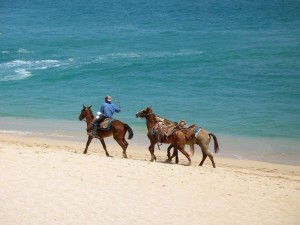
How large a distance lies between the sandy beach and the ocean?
554 centimetres

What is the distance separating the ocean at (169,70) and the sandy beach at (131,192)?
18.2 feet

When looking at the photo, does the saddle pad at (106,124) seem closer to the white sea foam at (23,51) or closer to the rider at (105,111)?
the rider at (105,111)

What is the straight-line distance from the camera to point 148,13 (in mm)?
65250

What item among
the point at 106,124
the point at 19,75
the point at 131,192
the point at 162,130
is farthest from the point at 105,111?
the point at 19,75

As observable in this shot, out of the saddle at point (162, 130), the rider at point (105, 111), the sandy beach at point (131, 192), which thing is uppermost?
the rider at point (105, 111)

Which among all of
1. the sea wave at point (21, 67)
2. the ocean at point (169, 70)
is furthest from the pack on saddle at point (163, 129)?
the sea wave at point (21, 67)

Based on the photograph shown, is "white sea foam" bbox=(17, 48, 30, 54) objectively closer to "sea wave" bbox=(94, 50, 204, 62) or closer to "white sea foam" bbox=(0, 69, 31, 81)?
"white sea foam" bbox=(0, 69, 31, 81)

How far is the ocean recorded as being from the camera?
1085 inches

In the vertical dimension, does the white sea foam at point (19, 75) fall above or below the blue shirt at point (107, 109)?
above

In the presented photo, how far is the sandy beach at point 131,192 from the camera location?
47.6ft

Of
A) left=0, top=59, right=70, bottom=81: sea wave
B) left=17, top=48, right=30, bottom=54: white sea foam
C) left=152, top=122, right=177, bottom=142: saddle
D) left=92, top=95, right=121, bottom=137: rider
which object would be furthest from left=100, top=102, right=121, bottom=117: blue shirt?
left=17, top=48, right=30, bottom=54: white sea foam

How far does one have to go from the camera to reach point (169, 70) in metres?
39.7

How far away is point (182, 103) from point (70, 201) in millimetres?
17245

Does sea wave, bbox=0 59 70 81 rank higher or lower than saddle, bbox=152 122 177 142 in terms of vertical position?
higher
